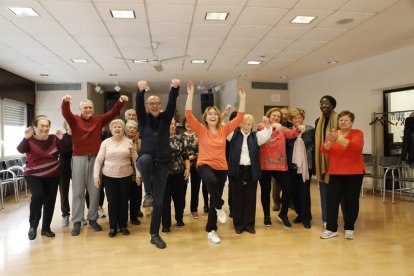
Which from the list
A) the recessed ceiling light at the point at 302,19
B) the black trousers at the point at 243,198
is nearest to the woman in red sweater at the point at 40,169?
the black trousers at the point at 243,198

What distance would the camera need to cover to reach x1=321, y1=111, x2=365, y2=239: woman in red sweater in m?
3.29

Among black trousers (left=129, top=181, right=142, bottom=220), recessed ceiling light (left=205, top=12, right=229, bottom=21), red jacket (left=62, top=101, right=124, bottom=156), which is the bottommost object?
black trousers (left=129, top=181, right=142, bottom=220)

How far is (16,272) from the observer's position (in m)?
2.69

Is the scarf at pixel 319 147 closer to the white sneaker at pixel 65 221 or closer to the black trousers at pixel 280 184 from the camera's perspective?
the black trousers at pixel 280 184

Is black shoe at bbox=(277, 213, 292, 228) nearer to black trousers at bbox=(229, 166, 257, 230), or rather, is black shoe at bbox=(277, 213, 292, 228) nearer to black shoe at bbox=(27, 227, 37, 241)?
black trousers at bbox=(229, 166, 257, 230)

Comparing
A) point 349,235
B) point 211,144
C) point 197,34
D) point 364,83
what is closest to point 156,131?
point 211,144

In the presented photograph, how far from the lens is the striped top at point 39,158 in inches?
138

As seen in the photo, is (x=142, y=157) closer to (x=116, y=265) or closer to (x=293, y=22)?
(x=116, y=265)

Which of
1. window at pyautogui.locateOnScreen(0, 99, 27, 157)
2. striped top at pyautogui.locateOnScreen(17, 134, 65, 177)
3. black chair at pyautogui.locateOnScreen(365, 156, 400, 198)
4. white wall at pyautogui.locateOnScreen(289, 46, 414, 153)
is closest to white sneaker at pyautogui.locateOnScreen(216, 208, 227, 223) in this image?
striped top at pyautogui.locateOnScreen(17, 134, 65, 177)

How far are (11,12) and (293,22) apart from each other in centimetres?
393

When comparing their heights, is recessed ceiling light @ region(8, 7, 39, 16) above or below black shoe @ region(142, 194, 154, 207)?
above

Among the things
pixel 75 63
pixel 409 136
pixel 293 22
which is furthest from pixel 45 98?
pixel 409 136

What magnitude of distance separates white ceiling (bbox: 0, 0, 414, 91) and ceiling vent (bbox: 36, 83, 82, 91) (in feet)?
4.42

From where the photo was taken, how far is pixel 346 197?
3455 millimetres
